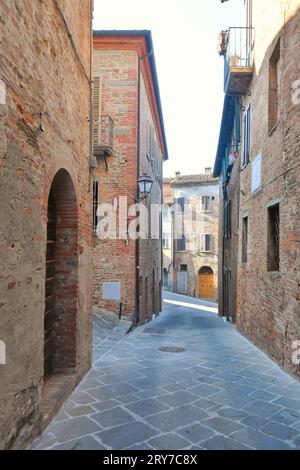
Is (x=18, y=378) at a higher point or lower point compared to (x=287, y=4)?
lower

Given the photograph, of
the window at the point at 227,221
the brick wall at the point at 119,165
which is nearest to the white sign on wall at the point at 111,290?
the brick wall at the point at 119,165

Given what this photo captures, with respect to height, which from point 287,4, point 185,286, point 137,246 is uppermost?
point 287,4

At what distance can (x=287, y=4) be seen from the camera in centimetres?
654

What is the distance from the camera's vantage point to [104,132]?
10.9 m

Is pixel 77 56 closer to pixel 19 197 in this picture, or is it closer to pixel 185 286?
pixel 19 197

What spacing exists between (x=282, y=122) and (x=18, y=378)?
5973 millimetres

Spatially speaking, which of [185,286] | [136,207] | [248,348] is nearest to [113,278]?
[136,207]

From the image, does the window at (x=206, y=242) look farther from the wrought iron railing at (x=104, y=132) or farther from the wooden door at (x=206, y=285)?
the wrought iron railing at (x=104, y=132)

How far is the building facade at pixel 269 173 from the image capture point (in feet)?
20.1

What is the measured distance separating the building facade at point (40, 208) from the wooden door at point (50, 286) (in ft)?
0.05

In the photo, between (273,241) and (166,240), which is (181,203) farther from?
(273,241)

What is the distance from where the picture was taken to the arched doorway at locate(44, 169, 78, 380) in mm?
5199

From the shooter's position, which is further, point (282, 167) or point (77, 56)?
point (282, 167)

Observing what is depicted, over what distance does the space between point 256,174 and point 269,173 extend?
132 cm
